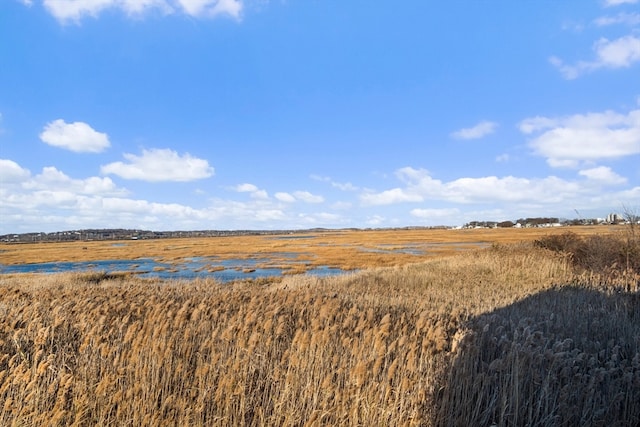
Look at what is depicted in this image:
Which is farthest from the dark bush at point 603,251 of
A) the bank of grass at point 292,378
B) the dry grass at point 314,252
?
the bank of grass at point 292,378

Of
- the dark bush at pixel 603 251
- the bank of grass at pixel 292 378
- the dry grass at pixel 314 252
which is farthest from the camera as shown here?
the dry grass at pixel 314 252

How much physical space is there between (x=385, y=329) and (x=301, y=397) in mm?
1544

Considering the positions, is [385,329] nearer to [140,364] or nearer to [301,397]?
[301,397]

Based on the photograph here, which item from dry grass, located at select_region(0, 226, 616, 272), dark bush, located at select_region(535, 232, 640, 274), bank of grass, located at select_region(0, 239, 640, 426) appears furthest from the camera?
dry grass, located at select_region(0, 226, 616, 272)

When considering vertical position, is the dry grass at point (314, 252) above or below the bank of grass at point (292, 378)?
below

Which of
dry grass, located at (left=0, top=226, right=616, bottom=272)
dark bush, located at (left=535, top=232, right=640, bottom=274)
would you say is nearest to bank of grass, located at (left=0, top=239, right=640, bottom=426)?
dark bush, located at (left=535, top=232, right=640, bottom=274)

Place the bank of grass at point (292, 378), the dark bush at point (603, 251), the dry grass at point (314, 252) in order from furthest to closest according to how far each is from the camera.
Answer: the dry grass at point (314, 252) < the dark bush at point (603, 251) < the bank of grass at point (292, 378)

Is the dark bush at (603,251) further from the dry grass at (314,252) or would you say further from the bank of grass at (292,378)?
the bank of grass at (292,378)

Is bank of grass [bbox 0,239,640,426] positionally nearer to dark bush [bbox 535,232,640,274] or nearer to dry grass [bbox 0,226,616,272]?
dark bush [bbox 535,232,640,274]

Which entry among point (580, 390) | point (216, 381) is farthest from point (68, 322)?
point (580, 390)

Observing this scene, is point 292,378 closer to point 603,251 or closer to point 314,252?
point 603,251

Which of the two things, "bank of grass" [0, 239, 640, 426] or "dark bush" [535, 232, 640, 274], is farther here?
"dark bush" [535, 232, 640, 274]

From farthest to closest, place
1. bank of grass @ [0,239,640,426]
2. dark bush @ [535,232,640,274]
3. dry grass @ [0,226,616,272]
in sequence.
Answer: dry grass @ [0,226,616,272]
dark bush @ [535,232,640,274]
bank of grass @ [0,239,640,426]

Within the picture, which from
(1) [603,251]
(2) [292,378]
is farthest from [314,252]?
(2) [292,378]
